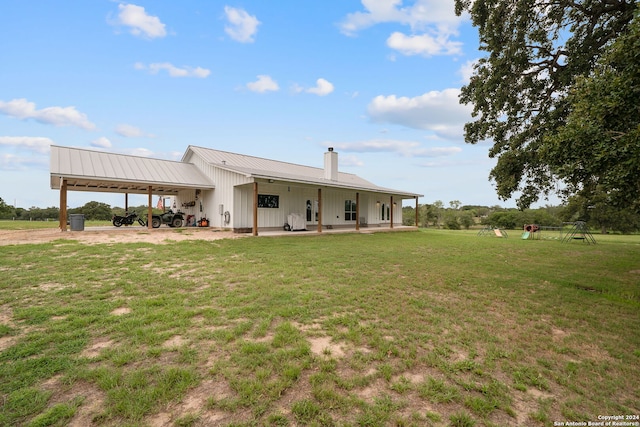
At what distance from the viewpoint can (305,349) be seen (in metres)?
2.78

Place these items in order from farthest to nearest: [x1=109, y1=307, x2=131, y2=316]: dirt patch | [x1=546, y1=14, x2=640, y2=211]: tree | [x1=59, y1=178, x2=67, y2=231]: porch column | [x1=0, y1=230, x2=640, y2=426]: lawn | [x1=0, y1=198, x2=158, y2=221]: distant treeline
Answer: [x1=0, y1=198, x2=158, y2=221]: distant treeline < [x1=59, y1=178, x2=67, y2=231]: porch column < [x1=546, y1=14, x2=640, y2=211]: tree < [x1=109, y1=307, x2=131, y2=316]: dirt patch < [x1=0, y1=230, x2=640, y2=426]: lawn

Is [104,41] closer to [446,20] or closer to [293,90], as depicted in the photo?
[293,90]

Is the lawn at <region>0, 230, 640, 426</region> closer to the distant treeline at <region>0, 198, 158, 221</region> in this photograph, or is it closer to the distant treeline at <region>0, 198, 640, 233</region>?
the distant treeline at <region>0, 198, 158, 221</region>

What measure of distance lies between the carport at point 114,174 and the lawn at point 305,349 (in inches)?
308

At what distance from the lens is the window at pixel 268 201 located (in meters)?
14.6

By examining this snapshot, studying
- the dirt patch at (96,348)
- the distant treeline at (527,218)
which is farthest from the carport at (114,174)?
the distant treeline at (527,218)

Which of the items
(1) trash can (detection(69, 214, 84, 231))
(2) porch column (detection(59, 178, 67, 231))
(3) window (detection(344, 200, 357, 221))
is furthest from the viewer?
(3) window (detection(344, 200, 357, 221))

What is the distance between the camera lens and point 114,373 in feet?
7.68

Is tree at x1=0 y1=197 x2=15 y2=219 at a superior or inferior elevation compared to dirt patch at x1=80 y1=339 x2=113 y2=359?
superior

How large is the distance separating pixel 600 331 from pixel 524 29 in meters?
7.62

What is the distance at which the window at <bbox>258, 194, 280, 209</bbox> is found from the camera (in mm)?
14641

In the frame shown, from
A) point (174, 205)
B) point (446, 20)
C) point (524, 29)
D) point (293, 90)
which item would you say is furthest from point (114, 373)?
point (174, 205)

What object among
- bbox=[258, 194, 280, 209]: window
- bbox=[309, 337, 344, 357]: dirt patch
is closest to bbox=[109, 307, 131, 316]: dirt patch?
bbox=[309, 337, 344, 357]: dirt patch

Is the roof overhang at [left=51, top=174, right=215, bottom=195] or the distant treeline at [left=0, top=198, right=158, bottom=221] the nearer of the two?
the roof overhang at [left=51, top=174, right=215, bottom=195]
